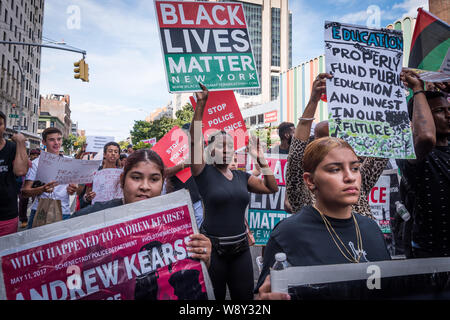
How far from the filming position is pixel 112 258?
1.42 metres

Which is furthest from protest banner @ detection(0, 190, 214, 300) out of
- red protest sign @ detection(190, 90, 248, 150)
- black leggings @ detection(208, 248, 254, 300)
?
red protest sign @ detection(190, 90, 248, 150)

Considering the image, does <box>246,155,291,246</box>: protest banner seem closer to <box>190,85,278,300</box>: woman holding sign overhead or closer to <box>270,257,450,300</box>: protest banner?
<box>190,85,278,300</box>: woman holding sign overhead

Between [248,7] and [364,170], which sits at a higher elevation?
[248,7]

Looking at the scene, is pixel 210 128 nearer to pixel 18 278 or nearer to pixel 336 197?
pixel 336 197

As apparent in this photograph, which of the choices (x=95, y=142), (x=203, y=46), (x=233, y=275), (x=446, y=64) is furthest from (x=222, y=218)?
(x=95, y=142)

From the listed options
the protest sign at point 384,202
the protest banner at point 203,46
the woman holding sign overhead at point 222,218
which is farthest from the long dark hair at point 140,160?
the protest sign at point 384,202

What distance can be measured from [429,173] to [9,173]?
4.12 meters

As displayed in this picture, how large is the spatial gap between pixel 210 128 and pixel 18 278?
2.51 metres

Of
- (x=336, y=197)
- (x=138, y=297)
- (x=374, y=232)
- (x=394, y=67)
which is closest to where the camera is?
(x=138, y=297)

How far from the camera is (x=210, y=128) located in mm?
3521

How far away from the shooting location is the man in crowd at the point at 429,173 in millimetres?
1995

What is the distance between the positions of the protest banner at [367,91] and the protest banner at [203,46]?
4.52ft

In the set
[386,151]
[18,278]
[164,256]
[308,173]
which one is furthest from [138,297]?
[386,151]

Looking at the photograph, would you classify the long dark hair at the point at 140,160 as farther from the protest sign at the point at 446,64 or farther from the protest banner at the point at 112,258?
the protest sign at the point at 446,64
